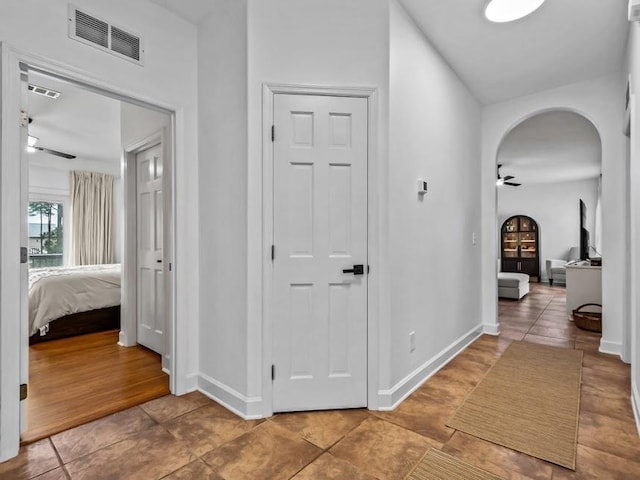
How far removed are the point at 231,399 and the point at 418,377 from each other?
142 cm

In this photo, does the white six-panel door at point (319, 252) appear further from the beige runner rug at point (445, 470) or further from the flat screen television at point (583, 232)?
the flat screen television at point (583, 232)

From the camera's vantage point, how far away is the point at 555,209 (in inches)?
364

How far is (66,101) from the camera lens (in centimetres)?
396

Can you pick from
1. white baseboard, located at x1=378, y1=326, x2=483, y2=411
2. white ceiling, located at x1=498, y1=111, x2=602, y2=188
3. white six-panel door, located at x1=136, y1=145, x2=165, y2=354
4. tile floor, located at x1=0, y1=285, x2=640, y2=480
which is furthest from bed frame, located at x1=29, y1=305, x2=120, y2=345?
white ceiling, located at x1=498, y1=111, x2=602, y2=188

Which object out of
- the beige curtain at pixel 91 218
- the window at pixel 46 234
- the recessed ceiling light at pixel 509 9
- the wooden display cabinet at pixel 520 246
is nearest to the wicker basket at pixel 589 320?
the recessed ceiling light at pixel 509 9

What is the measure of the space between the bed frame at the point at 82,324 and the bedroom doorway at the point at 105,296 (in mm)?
14

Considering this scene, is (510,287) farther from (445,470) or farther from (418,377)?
(445,470)

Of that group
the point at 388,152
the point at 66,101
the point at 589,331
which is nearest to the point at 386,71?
the point at 388,152

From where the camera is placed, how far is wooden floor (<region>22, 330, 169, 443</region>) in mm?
2180

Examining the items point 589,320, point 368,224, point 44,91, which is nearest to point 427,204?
point 368,224

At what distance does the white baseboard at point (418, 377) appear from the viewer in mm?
2238

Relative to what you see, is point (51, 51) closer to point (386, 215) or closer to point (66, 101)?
point (386, 215)

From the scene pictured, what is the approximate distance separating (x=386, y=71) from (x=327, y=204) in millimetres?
989

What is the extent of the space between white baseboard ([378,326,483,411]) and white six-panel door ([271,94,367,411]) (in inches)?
5.8
